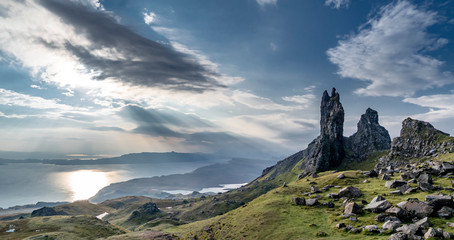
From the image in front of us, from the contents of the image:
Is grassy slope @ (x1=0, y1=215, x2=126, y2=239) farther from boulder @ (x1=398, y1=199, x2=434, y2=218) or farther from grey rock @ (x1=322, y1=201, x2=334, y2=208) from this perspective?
boulder @ (x1=398, y1=199, x2=434, y2=218)

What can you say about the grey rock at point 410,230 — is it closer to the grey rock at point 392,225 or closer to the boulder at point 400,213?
the grey rock at point 392,225

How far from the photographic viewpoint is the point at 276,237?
52.2 meters

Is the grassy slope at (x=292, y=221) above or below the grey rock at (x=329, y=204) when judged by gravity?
below

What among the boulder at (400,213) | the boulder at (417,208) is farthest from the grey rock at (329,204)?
the boulder at (417,208)

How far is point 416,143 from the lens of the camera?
17525 cm

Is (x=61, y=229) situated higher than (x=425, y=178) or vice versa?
(x=425, y=178)

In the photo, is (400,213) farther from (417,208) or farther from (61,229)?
(61,229)

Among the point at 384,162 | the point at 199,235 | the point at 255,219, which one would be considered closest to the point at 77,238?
the point at 199,235

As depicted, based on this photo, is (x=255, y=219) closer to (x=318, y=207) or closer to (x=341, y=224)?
(x=318, y=207)

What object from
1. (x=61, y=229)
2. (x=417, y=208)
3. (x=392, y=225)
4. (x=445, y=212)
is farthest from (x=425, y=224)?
(x=61, y=229)

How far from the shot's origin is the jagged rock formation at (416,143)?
153262 millimetres

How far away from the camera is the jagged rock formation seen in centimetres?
15326

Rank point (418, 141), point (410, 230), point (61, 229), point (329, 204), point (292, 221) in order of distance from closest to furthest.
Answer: point (410, 230)
point (292, 221)
point (329, 204)
point (61, 229)
point (418, 141)

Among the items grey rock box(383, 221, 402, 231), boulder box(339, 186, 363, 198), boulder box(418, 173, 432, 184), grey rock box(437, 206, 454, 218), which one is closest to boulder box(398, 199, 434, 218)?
A: grey rock box(437, 206, 454, 218)
